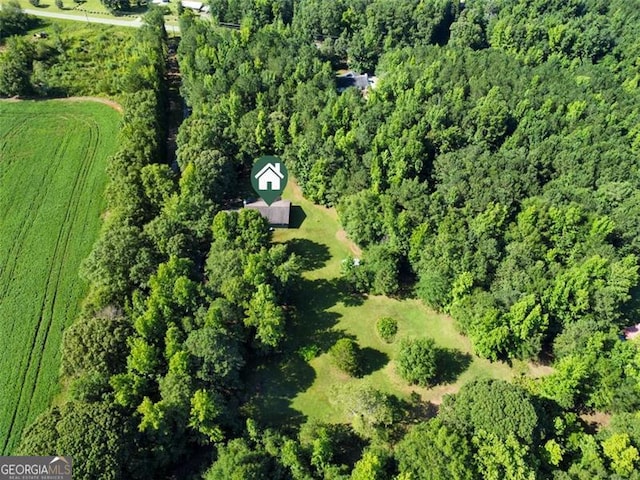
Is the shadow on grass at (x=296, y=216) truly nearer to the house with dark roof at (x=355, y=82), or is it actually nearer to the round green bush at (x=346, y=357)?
the round green bush at (x=346, y=357)

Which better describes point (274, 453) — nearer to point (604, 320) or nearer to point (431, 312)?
point (431, 312)

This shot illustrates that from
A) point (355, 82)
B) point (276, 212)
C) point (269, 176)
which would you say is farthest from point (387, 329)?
point (355, 82)

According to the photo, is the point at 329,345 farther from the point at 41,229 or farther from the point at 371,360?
the point at 41,229

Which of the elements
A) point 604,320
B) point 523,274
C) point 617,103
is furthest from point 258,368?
point 617,103

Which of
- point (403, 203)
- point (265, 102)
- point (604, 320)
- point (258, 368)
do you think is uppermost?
point (265, 102)

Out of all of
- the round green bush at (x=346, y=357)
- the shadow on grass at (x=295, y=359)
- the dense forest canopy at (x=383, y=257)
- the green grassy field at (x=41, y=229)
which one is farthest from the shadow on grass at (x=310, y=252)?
the green grassy field at (x=41, y=229)
